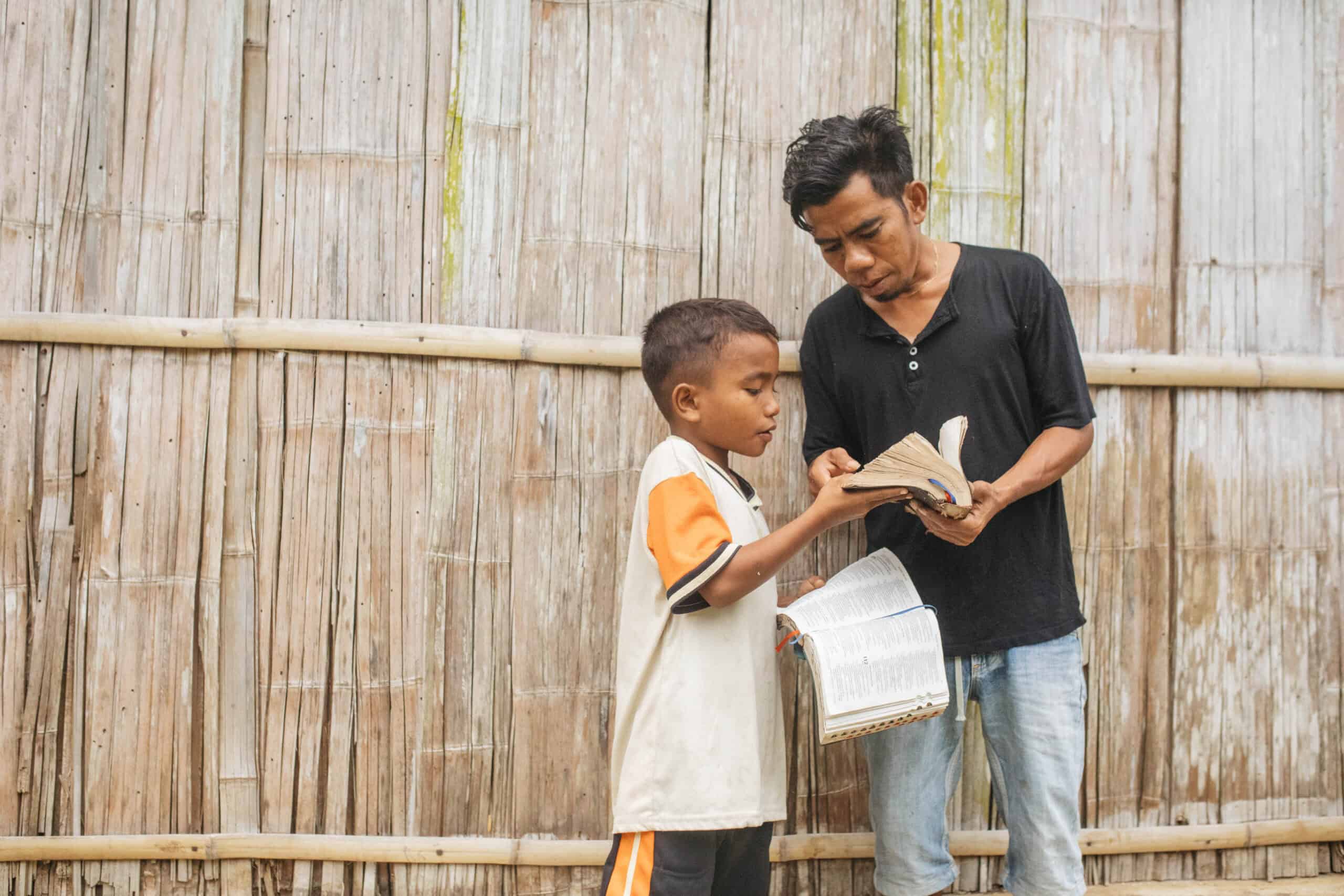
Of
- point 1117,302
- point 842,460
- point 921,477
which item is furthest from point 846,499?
point 1117,302

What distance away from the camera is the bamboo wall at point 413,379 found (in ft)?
7.97

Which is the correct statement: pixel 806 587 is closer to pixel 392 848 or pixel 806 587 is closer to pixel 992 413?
pixel 992 413

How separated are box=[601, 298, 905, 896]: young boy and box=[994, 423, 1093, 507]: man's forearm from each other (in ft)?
1.05

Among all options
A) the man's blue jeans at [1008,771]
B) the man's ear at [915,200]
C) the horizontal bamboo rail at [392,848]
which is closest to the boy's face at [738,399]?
the man's ear at [915,200]

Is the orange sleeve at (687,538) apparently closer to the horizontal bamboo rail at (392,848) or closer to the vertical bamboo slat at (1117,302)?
the horizontal bamboo rail at (392,848)

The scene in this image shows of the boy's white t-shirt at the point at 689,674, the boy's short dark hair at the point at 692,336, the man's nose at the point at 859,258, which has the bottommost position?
the boy's white t-shirt at the point at 689,674

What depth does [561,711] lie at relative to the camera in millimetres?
2492

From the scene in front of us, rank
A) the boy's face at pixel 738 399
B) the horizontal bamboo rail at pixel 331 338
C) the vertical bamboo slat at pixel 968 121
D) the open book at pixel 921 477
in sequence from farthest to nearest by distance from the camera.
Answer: the vertical bamboo slat at pixel 968 121
the horizontal bamboo rail at pixel 331 338
the boy's face at pixel 738 399
the open book at pixel 921 477

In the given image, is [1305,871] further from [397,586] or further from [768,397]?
[397,586]

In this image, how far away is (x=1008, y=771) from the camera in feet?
6.92

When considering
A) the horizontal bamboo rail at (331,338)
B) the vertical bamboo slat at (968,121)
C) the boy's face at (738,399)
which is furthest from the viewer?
the vertical bamboo slat at (968,121)

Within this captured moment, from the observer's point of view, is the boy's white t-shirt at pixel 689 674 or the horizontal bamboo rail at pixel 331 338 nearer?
the boy's white t-shirt at pixel 689 674

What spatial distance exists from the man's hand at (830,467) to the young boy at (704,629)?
0.18 metres

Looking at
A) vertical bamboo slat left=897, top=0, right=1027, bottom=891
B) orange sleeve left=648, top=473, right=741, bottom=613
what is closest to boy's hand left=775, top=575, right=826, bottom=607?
orange sleeve left=648, top=473, right=741, bottom=613
